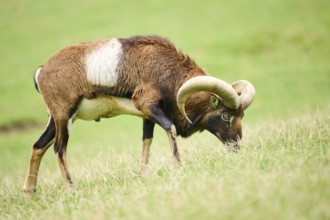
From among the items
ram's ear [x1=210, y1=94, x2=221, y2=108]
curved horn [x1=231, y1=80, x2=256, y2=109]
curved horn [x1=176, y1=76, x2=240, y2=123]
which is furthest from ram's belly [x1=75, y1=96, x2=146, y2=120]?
curved horn [x1=231, y1=80, x2=256, y2=109]

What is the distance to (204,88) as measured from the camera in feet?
28.3

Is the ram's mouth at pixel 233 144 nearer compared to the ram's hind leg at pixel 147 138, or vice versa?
the ram's mouth at pixel 233 144

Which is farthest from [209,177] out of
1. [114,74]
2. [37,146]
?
[37,146]

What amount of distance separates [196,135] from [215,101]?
316 inches

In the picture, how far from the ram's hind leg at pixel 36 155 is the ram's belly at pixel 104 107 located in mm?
620

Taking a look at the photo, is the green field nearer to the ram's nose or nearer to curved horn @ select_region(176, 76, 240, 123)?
the ram's nose

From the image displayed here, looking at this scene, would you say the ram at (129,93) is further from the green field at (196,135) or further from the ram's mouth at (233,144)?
the green field at (196,135)

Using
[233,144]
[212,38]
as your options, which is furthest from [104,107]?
[212,38]

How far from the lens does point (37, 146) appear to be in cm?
943

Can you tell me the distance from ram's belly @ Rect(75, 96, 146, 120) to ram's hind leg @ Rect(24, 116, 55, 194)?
0.62 m

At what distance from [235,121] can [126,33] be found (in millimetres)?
32444

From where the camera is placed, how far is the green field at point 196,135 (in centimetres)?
572

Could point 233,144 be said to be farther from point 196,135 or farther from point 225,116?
point 196,135

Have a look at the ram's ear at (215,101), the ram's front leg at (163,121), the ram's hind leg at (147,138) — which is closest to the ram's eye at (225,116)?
the ram's ear at (215,101)
